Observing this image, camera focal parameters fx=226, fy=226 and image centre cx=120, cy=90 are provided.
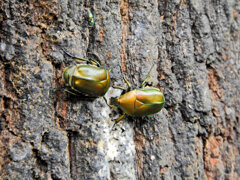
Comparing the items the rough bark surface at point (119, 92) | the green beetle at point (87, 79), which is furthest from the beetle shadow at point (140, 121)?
the green beetle at point (87, 79)

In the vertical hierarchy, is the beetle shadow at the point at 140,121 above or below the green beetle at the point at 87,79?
below

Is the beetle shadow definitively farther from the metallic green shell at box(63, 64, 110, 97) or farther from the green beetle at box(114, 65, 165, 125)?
the metallic green shell at box(63, 64, 110, 97)

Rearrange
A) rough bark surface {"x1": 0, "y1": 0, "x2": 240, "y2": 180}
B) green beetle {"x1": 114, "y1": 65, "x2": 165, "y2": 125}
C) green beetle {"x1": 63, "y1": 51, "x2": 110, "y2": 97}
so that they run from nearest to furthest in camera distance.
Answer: rough bark surface {"x1": 0, "y1": 0, "x2": 240, "y2": 180}
green beetle {"x1": 63, "y1": 51, "x2": 110, "y2": 97}
green beetle {"x1": 114, "y1": 65, "x2": 165, "y2": 125}

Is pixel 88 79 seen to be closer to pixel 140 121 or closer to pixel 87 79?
pixel 87 79

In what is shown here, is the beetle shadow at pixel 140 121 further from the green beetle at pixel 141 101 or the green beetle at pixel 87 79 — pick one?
the green beetle at pixel 87 79

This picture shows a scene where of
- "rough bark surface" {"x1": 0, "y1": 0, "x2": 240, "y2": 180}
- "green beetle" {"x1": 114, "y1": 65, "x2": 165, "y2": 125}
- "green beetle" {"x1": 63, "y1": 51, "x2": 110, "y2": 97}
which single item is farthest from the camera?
"green beetle" {"x1": 114, "y1": 65, "x2": 165, "y2": 125}

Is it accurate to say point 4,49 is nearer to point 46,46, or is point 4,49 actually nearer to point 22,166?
point 46,46

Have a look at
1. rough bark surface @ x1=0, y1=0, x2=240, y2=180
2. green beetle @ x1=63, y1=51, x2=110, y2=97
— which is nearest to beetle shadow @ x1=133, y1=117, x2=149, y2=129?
rough bark surface @ x1=0, y1=0, x2=240, y2=180
